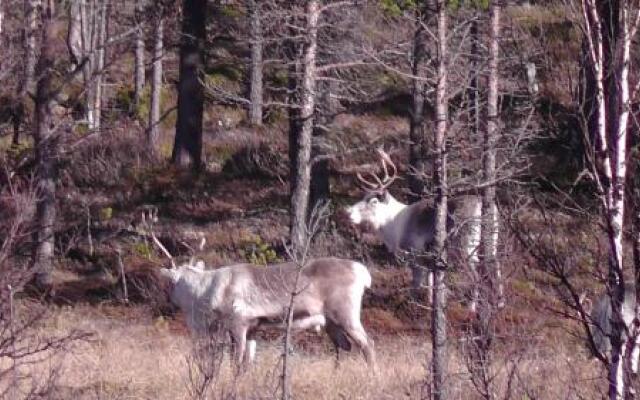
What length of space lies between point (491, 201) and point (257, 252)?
25.9 ft

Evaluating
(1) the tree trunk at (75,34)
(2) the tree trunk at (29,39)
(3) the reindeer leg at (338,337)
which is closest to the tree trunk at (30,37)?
(2) the tree trunk at (29,39)

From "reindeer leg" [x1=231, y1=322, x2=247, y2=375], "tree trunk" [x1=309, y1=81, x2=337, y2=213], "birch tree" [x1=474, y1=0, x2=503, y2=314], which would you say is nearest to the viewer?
"birch tree" [x1=474, y1=0, x2=503, y2=314]

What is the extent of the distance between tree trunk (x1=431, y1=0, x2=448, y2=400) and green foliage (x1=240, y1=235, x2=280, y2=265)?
429 inches

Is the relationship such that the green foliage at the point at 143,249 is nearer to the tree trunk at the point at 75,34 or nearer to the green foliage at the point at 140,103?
the tree trunk at the point at 75,34

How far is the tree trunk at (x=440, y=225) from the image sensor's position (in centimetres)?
1094

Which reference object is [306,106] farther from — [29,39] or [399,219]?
[29,39]

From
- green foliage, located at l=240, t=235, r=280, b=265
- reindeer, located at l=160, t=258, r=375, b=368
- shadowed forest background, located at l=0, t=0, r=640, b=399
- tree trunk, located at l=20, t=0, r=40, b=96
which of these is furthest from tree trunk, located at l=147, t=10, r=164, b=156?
reindeer, located at l=160, t=258, r=375, b=368

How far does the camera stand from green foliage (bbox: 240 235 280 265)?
2250 centimetres

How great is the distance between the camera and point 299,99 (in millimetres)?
19172

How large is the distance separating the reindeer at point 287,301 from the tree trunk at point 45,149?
18.7 feet

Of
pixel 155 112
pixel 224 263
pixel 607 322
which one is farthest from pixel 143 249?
pixel 607 322

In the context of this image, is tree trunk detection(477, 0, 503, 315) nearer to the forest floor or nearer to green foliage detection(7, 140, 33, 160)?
the forest floor

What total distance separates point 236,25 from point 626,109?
103 feet

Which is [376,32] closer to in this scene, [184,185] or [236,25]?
[184,185]
